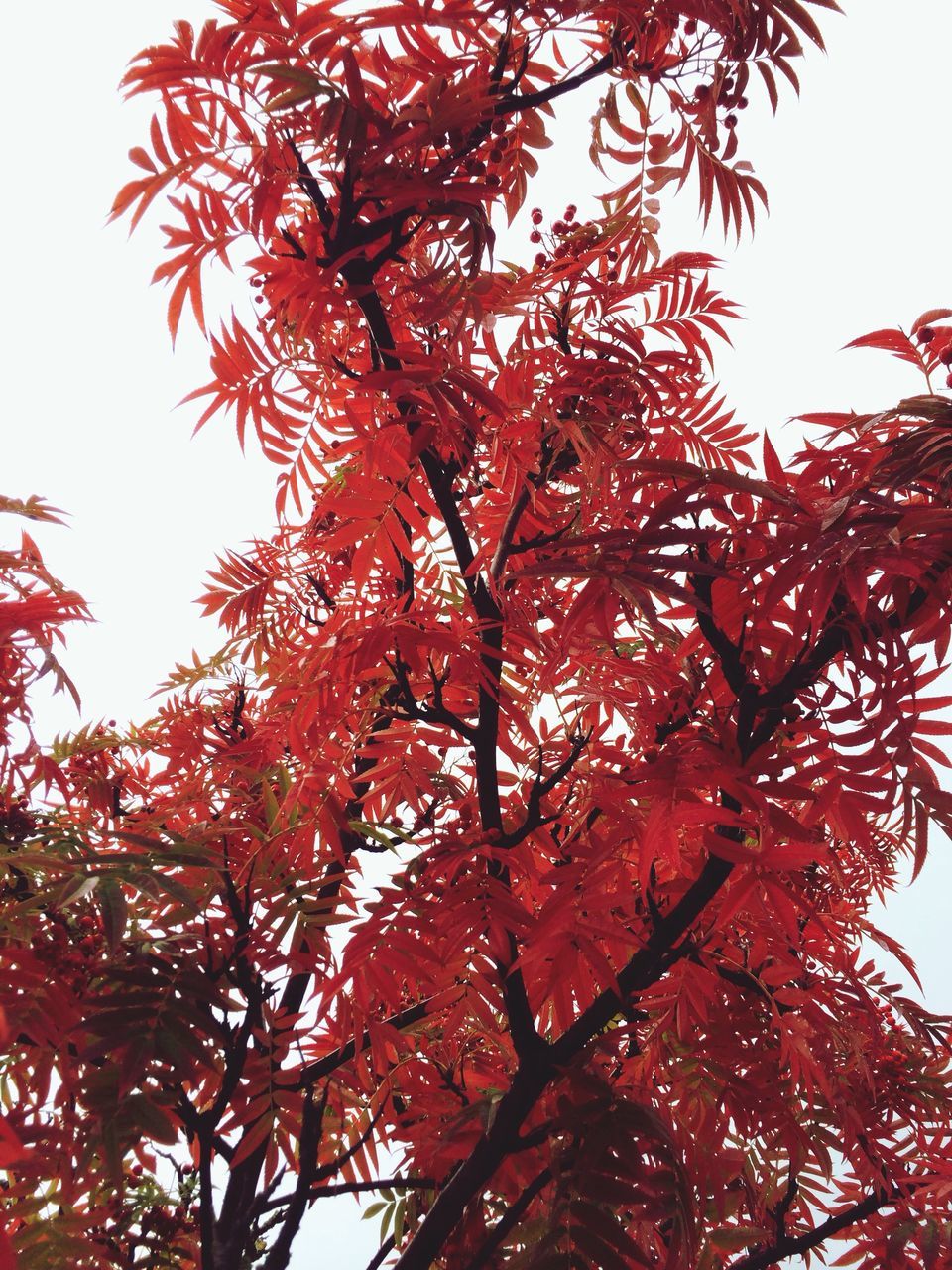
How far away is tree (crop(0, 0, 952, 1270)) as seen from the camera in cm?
88

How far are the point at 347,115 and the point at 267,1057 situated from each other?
43.3 inches

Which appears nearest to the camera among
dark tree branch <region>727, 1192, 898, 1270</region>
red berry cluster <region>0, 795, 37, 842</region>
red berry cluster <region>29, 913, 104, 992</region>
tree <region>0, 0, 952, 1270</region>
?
tree <region>0, 0, 952, 1270</region>

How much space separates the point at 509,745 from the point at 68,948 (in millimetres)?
645

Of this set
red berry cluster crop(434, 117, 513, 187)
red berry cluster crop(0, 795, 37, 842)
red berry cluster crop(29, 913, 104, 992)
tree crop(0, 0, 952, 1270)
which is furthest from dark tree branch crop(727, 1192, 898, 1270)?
red berry cluster crop(434, 117, 513, 187)

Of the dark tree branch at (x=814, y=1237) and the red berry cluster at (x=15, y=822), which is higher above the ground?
the red berry cluster at (x=15, y=822)

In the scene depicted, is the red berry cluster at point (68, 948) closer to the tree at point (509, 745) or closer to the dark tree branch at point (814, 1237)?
the tree at point (509, 745)

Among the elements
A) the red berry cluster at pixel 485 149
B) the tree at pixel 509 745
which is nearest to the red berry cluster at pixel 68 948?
the tree at pixel 509 745

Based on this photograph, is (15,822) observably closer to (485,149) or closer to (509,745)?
(509,745)

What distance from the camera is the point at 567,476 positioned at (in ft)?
4.40

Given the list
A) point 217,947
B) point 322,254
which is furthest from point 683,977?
point 322,254

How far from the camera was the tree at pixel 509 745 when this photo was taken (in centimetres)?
88

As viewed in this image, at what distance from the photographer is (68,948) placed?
120cm

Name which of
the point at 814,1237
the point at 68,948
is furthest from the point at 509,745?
the point at 814,1237

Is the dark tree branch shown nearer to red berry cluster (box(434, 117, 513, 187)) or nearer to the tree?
the tree
